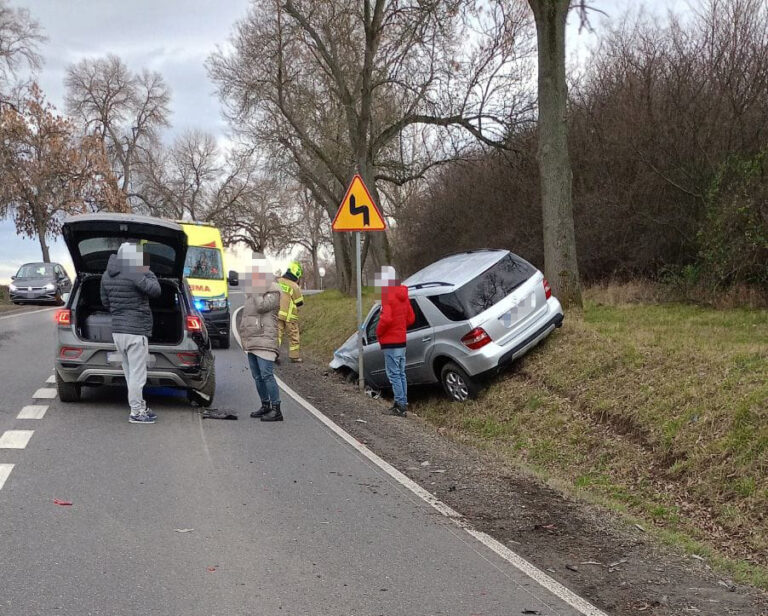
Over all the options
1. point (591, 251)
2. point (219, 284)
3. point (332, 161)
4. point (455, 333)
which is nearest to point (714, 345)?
point (455, 333)

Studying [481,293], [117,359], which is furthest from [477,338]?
[117,359]

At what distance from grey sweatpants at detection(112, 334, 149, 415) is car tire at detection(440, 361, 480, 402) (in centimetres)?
418

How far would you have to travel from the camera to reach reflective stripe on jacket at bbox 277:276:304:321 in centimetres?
1487

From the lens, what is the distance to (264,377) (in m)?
8.94

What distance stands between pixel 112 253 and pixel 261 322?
1.92 metres

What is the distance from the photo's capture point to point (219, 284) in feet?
53.9

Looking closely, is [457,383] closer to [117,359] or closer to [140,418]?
[140,418]

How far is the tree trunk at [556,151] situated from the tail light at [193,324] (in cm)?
685

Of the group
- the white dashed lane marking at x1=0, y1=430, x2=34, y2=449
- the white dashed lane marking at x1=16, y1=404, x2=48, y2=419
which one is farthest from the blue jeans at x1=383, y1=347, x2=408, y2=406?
the white dashed lane marking at x1=0, y1=430, x2=34, y2=449

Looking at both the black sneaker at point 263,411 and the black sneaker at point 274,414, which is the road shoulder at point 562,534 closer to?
the black sneaker at point 274,414

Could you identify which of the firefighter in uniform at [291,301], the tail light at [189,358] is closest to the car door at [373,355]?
the firefighter in uniform at [291,301]

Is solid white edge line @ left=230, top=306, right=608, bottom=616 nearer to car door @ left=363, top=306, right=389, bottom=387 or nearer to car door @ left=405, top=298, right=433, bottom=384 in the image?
car door @ left=405, top=298, right=433, bottom=384

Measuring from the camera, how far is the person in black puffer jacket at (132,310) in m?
8.27

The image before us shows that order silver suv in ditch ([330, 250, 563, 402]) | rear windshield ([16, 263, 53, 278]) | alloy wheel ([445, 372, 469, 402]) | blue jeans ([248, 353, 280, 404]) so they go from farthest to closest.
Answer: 1. rear windshield ([16, 263, 53, 278])
2. alloy wheel ([445, 372, 469, 402])
3. silver suv in ditch ([330, 250, 563, 402])
4. blue jeans ([248, 353, 280, 404])
